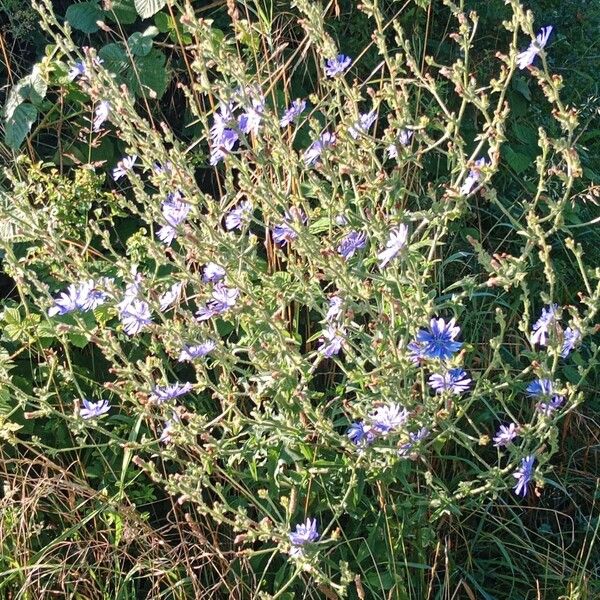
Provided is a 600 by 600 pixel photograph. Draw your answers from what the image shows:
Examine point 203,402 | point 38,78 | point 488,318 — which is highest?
point 38,78

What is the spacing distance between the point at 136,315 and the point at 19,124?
1283mm

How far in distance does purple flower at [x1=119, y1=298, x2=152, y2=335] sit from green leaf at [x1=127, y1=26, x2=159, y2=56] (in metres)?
1.29

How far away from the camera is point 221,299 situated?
2340mm

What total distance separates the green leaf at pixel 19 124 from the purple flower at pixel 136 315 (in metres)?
1.19

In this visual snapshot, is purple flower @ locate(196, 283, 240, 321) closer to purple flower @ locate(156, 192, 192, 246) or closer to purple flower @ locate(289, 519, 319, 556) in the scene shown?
purple flower @ locate(156, 192, 192, 246)

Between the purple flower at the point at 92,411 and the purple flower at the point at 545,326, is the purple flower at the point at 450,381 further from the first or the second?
the purple flower at the point at 92,411

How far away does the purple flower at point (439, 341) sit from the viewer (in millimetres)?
2152

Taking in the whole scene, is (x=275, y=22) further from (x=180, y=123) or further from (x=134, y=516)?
(x=134, y=516)

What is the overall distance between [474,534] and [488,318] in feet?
2.32

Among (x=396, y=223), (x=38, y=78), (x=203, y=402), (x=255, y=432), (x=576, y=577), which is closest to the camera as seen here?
(x=396, y=223)

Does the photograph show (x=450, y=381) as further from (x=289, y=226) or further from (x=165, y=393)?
(x=165, y=393)

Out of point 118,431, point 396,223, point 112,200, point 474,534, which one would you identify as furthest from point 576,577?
point 112,200

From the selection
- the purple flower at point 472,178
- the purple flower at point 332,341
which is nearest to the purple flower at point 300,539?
the purple flower at point 332,341

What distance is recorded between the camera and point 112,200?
3.09 meters
